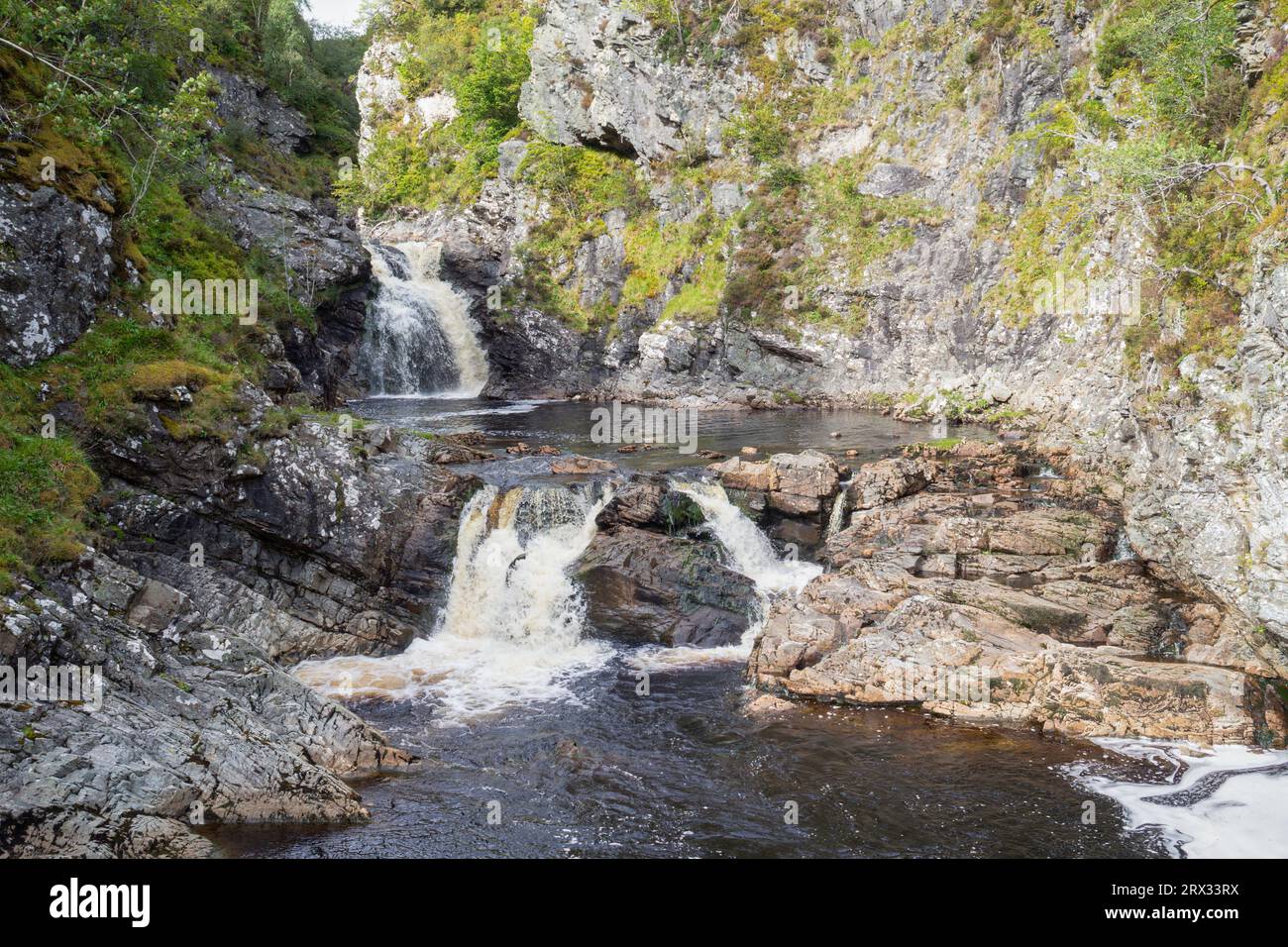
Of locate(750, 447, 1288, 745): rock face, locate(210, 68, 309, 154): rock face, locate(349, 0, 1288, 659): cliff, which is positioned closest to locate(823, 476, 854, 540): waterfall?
locate(750, 447, 1288, 745): rock face

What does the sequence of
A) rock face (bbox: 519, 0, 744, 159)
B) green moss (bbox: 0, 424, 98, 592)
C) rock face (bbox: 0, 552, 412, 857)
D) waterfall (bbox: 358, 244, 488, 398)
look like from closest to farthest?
1. rock face (bbox: 0, 552, 412, 857)
2. green moss (bbox: 0, 424, 98, 592)
3. waterfall (bbox: 358, 244, 488, 398)
4. rock face (bbox: 519, 0, 744, 159)

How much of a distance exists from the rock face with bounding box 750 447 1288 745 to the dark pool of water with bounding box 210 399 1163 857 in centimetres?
82

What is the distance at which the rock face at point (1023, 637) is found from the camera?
13.4m

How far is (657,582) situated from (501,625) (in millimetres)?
3921

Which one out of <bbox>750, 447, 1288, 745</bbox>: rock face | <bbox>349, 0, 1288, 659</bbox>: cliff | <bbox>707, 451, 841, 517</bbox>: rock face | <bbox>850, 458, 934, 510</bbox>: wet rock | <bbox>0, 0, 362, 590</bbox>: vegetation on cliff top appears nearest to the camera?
<bbox>0, 0, 362, 590</bbox>: vegetation on cliff top

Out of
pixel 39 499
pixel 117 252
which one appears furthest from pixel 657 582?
pixel 117 252

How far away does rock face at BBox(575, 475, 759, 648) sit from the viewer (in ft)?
59.4

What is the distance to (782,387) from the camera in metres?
41.0

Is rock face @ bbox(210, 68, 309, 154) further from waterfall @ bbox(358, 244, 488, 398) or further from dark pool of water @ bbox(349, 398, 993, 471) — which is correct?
dark pool of water @ bbox(349, 398, 993, 471)

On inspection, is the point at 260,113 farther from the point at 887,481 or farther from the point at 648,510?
the point at 887,481

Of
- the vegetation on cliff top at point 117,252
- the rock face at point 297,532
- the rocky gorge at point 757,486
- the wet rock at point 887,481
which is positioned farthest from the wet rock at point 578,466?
the vegetation on cliff top at point 117,252

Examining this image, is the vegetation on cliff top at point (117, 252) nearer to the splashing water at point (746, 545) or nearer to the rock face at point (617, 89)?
the splashing water at point (746, 545)

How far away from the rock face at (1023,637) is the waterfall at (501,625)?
4.71m
